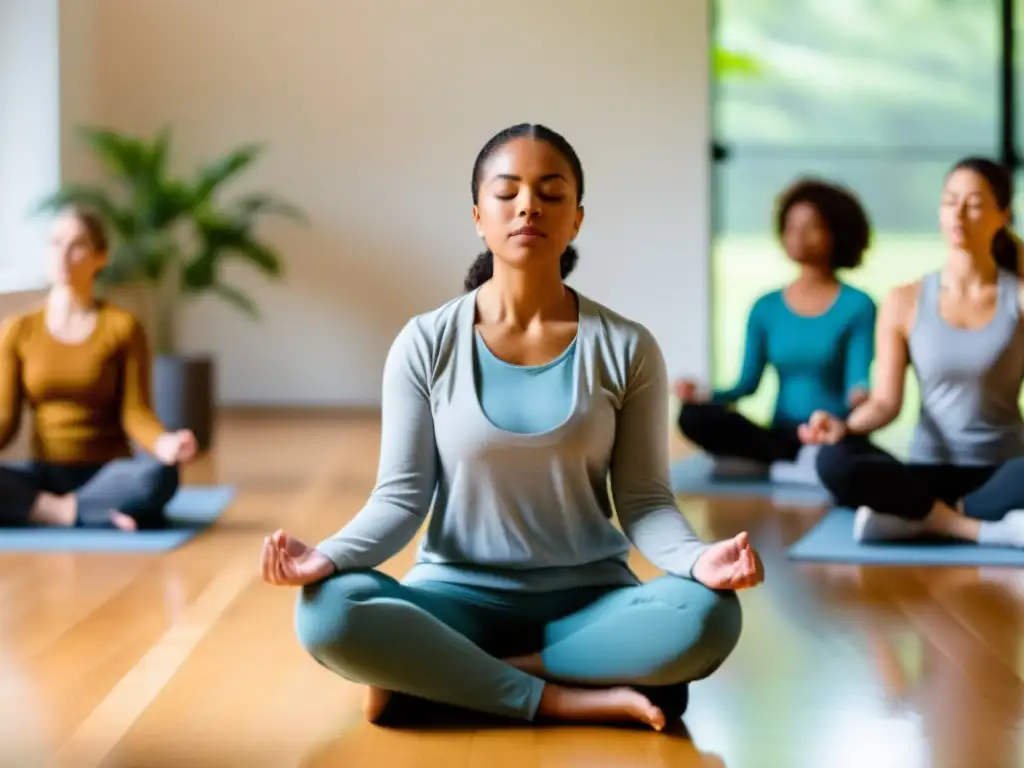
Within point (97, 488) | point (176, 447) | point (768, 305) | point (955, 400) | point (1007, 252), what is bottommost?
point (97, 488)

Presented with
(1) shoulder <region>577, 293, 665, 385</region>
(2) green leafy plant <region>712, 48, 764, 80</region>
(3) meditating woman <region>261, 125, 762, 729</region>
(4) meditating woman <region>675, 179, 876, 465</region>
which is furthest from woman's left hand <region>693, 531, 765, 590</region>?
(2) green leafy plant <region>712, 48, 764, 80</region>

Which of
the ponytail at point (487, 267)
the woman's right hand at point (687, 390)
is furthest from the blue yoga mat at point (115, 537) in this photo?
the ponytail at point (487, 267)

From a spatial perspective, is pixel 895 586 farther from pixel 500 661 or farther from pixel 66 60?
pixel 66 60

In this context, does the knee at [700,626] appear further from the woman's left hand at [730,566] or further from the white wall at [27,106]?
the white wall at [27,106]

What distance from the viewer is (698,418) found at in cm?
485

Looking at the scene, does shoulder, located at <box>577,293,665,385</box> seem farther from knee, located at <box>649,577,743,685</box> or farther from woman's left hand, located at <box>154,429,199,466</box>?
woman's left hand, located at <box>154,429,199,466</box>

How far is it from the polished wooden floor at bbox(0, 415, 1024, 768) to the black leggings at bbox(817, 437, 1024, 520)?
23 cm

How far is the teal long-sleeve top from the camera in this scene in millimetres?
4691

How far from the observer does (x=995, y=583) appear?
3.31 m

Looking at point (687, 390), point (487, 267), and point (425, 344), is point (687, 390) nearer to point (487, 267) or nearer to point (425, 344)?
point (487, 267)

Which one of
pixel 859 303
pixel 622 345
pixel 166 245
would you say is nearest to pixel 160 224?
pixel 166 245

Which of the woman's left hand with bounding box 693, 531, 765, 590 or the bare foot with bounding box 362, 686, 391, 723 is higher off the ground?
the woman's left hand with bounding box 693, 531, 765, 590

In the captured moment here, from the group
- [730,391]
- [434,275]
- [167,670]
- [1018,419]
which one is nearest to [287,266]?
[434,275]

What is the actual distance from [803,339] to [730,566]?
2663 millimetres
